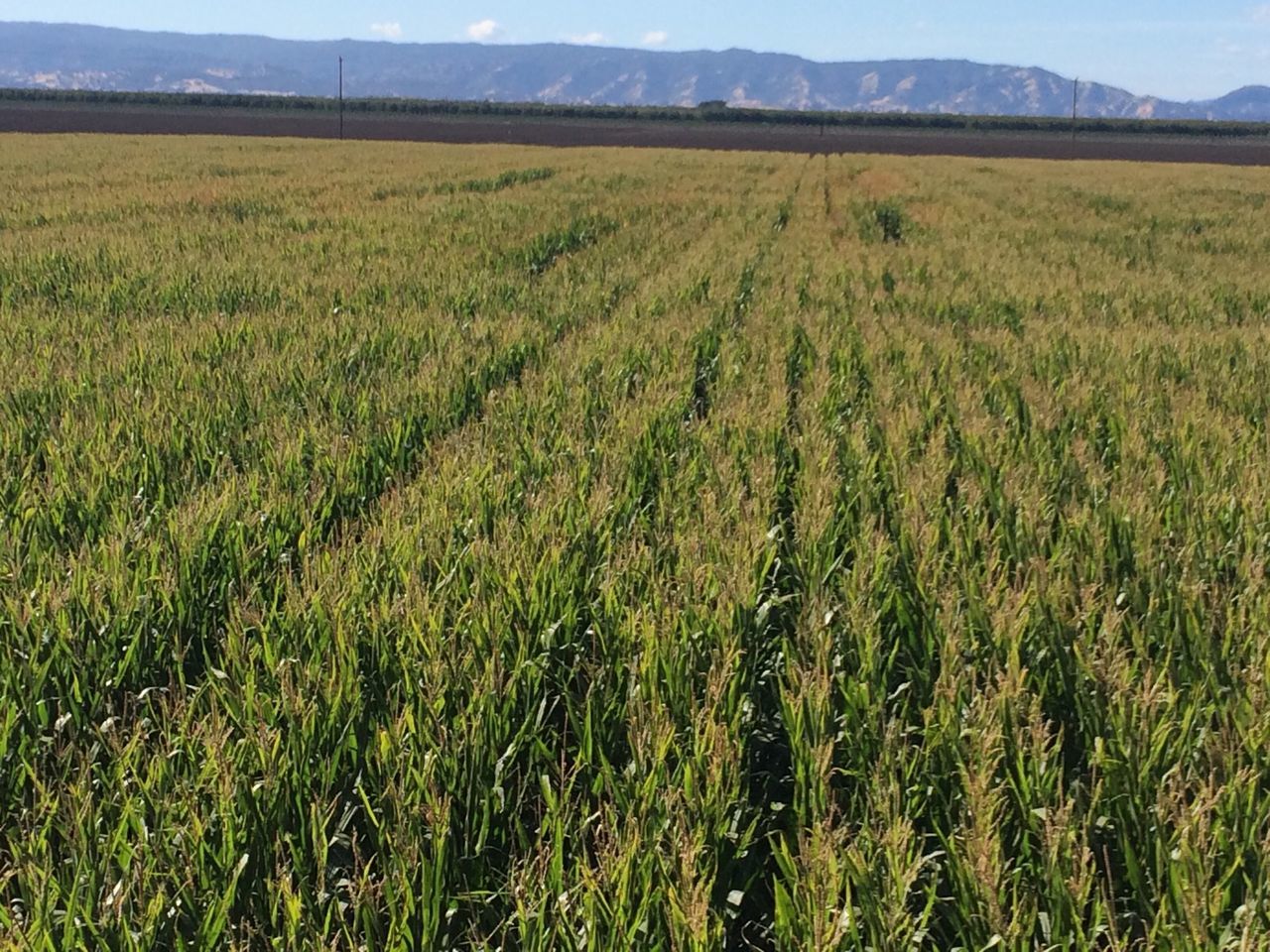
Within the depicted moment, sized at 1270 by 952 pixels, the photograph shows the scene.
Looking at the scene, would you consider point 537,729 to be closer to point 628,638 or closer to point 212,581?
point 628,638

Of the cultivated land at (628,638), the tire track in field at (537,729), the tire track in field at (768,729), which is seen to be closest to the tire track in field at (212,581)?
the cultivated land at (628,638)

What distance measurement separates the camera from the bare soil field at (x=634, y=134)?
56.1 m

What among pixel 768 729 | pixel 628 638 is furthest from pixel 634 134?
pixel 768 729

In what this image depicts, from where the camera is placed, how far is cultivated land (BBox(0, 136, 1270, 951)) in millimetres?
1593

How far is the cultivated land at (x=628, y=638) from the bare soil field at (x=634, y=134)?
167ft

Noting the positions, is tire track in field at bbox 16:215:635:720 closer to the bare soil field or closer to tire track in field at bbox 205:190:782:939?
tire track in field at bbox 205:190:782:939

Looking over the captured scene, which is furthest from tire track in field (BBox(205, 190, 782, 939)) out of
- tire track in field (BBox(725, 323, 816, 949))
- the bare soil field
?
the bare soil field

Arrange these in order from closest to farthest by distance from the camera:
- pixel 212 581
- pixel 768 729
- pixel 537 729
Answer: pixel 537 729 < pixel 768 729 < pixel 212 581

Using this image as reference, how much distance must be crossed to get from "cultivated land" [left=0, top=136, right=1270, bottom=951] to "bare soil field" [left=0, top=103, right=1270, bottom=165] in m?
50.9

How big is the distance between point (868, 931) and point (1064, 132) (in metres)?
89.8

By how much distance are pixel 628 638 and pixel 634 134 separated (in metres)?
70.5

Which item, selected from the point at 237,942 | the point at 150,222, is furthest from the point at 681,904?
the point at 150,222

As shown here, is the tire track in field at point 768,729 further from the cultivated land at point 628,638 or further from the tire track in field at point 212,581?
the tire track in field at point 212,581

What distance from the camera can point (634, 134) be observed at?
68.2 metres
